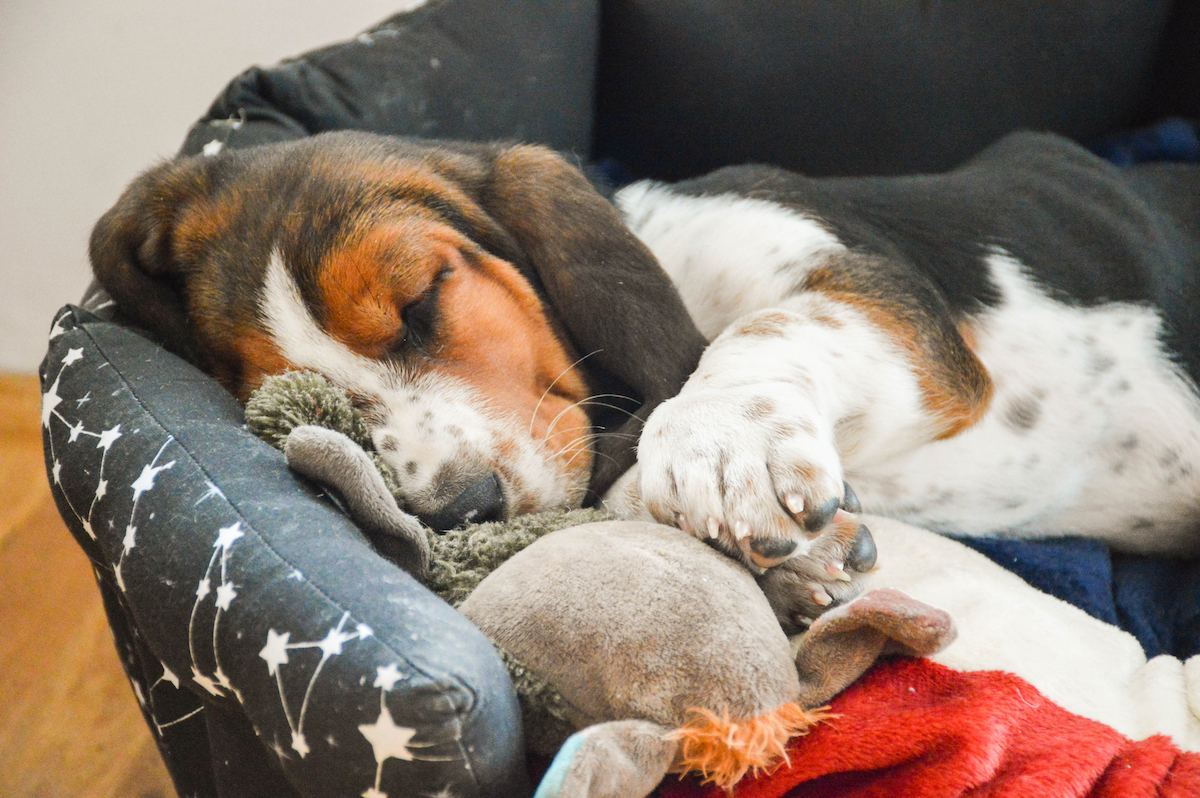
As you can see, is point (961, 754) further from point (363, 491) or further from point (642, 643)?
point (363, 491)

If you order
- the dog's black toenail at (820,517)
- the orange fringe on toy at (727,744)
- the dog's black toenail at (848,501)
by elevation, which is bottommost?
the dog's black toenail at (848,501)

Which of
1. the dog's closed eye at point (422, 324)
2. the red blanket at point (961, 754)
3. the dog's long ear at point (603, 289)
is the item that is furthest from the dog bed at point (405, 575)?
the dog's long ear at point (603, 289)

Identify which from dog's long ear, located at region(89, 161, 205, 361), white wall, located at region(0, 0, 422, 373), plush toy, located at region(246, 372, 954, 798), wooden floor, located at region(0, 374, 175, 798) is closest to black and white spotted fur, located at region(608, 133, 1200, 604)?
plush toy, located at region(246, 372, 954, 798)

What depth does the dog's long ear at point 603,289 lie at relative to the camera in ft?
5.89

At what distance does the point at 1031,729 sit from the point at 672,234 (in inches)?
55.2

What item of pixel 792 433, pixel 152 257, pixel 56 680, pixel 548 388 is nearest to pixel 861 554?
pixel 792 433

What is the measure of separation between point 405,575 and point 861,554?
0.72 m

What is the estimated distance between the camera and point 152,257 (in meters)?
1.95

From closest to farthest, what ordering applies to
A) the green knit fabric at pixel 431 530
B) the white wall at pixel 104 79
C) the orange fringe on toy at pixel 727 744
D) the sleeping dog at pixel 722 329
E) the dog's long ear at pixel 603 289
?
the orange fringe on toy at pixel 727 744, the green knit fabric at pixel 431 530, the sleeping dog at pixel 722 329, the dog's long ear at pixel 603 289, the white wall at pixel 104 79

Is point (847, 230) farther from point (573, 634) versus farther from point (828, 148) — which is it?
point (828, 148)

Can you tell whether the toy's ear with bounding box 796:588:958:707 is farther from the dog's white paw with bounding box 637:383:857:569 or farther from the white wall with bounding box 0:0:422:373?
the white wall with bounding box 0:0:422:373

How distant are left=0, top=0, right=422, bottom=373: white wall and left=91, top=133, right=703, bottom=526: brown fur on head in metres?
2.87

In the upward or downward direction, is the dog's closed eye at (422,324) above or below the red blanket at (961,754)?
above

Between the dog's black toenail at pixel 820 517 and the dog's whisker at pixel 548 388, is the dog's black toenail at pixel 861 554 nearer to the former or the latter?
the dog's black toenail at pixel 820 517
